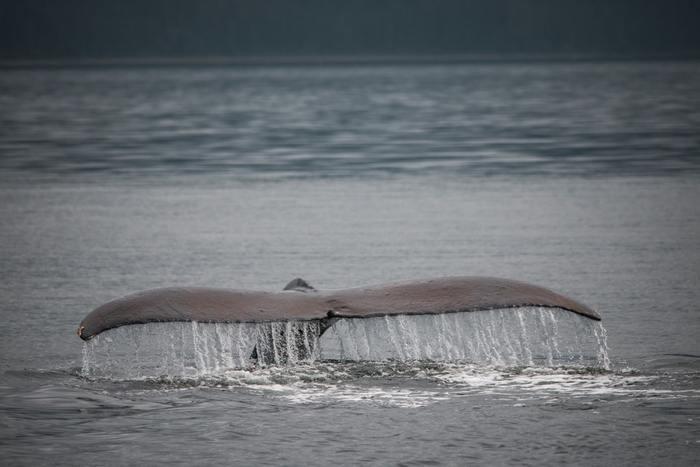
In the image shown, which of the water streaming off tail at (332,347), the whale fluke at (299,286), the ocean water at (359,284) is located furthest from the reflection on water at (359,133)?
the whale fluke at (299,286)

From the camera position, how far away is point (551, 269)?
497 inches

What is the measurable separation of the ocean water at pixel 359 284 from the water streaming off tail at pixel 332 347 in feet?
0.13

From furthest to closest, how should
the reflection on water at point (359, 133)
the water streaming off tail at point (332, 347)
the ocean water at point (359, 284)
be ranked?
the reflection on water at point (359, 133), the water streaming off tail at point (332, 347), the ocean water at point (359, 284)

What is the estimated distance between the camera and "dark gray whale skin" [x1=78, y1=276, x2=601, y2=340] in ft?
21.1

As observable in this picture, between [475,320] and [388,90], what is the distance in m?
67.1

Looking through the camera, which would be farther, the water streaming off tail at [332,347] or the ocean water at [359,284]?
the water streaming off tail at [332,347]

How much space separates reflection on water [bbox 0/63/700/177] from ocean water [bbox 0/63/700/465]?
0.24 meters

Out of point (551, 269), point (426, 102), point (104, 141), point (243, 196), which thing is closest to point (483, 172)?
point (243, 196)

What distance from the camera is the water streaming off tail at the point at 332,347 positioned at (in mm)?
7719

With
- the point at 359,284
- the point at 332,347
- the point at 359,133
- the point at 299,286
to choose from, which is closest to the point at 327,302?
the point at 299,286

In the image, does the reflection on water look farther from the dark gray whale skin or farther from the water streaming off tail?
the dark gray whale skin

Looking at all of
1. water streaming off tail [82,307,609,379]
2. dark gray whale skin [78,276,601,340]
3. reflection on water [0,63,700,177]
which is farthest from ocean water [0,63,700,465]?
dark gray whale skin [78,276,601,340]

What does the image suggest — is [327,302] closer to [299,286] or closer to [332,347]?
[299,286]

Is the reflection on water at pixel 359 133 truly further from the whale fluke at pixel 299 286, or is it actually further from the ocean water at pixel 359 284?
the whale fluke at pixel 299 286
